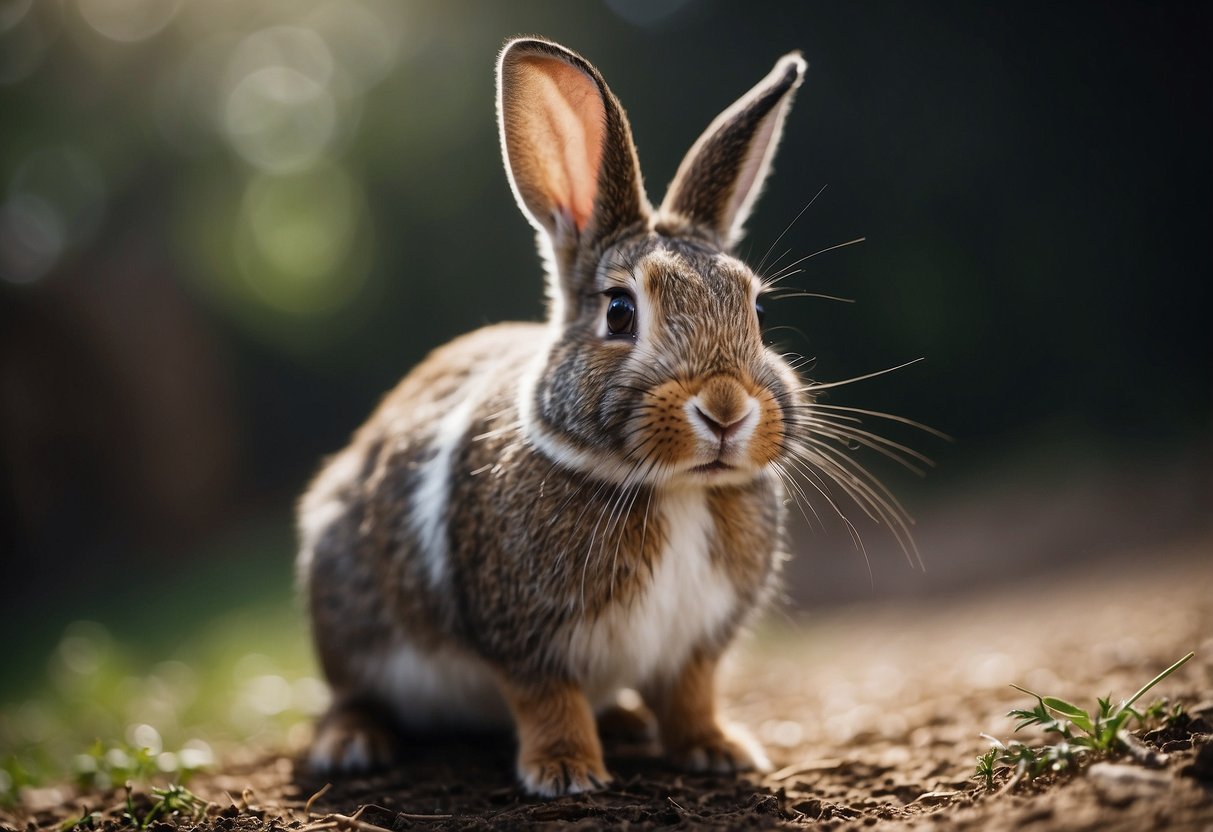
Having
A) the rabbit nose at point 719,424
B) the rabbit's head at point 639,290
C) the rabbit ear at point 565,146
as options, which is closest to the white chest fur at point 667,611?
the rabbit's head at point 639,290

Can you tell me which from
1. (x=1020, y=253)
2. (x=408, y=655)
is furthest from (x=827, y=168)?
(x=408, y=655)

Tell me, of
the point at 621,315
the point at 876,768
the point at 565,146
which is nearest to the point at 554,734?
the point at 876,768

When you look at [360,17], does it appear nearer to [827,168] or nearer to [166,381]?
[166,381]

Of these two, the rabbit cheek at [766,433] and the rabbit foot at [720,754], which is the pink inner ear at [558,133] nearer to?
the rabbit cheek at [766,433]

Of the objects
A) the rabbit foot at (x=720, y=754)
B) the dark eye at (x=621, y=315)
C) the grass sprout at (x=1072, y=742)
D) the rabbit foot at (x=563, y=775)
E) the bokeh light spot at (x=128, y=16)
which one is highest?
the bokeh light spot at (x=128, y=16)

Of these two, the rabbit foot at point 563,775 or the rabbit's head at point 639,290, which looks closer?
the rabbit's head at point 639,290

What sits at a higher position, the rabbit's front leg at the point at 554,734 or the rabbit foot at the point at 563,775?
the rabbit's front leg at the point at 554,734

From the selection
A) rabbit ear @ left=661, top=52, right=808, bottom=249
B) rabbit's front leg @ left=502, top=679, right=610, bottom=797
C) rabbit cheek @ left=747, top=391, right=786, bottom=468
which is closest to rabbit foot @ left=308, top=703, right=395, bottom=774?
rabbit's front leg @ left=502, top=679, right=610, bottom=797
